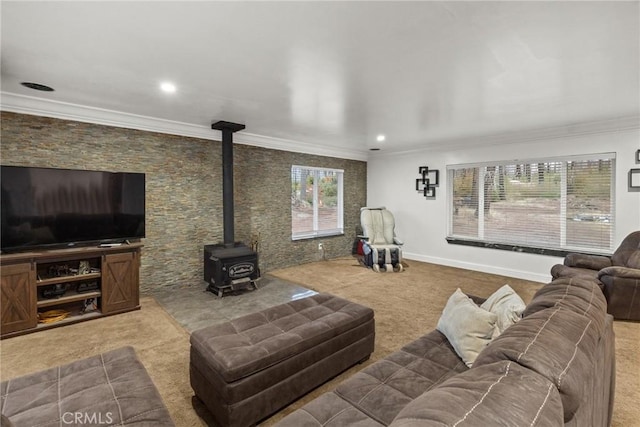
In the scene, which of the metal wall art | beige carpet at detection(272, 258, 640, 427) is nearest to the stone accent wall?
beige carpet at detection(272, 258, 640, 427)

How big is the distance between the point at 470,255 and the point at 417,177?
1.89 metres

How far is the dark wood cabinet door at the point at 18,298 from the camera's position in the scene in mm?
2896

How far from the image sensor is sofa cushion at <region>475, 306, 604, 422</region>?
2.87 ft

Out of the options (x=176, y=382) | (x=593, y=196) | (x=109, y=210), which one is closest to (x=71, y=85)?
(x=109, y=210)

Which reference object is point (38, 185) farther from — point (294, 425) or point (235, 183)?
point (294, 425)

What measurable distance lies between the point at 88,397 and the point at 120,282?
8.29ft

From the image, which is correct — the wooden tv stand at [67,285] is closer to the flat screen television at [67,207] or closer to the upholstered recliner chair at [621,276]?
the flat screen television at [67,207]

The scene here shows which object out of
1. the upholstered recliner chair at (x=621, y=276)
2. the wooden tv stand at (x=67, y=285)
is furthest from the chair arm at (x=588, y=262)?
the wooden tv stand at (x=67, y=285)

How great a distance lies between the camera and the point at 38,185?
3.16 meters

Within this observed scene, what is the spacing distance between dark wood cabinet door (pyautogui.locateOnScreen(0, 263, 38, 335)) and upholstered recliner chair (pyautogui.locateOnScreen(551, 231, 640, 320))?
5.77m

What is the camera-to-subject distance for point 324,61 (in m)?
2.36

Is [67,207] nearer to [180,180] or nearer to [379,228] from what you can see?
[180,180]

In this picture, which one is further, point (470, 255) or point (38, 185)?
point (470, 255)

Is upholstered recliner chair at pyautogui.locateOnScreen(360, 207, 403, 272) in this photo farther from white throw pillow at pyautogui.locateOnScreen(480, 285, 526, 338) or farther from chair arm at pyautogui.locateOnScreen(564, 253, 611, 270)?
white throw pillow at pyautogui.locateOnScreen(480, 285, 526, 338)
